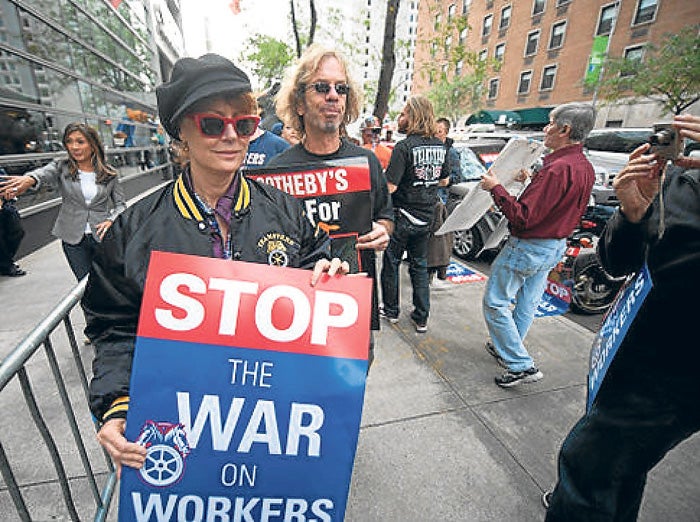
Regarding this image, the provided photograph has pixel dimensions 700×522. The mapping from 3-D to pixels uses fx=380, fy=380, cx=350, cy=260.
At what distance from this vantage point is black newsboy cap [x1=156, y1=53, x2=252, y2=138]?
Result: 3.85 ft

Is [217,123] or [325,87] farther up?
[325,87]

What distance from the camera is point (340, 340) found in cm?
118

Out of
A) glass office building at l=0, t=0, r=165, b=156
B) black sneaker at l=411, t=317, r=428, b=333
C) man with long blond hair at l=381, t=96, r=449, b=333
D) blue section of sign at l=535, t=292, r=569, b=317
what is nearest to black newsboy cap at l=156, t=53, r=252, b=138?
man with long blond hair at l=381, t=96, r=449, b=333

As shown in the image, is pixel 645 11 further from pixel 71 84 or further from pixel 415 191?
pixel 71 84

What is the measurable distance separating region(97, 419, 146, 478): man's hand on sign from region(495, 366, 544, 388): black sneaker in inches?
107

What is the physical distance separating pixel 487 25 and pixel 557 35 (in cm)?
911

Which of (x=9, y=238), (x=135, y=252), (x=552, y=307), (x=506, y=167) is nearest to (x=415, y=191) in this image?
(x=506, y=167)

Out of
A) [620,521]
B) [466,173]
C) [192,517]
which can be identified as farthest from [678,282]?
Answer: [466,173]

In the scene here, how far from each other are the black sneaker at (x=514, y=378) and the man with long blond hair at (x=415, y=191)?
0.99 meters

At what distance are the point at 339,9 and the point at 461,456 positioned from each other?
16587 mm

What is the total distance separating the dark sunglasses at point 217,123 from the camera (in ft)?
4.08

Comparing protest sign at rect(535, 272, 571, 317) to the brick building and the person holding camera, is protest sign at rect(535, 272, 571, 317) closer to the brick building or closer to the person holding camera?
the person holding camera

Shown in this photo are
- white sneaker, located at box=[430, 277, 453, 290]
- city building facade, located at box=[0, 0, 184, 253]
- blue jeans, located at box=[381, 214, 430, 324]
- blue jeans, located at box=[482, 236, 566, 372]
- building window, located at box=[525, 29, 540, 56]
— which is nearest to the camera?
blue jeans, located at box=[482, 236, 566, 372]

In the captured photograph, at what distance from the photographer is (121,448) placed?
3.57ft
